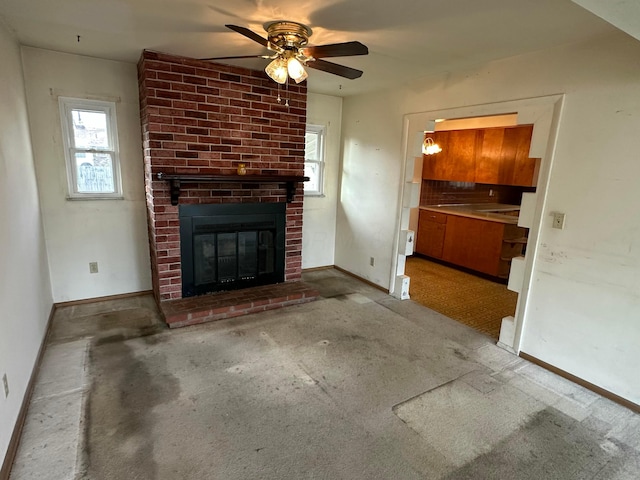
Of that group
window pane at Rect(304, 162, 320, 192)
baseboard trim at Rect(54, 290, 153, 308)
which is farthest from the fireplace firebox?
window pane at Rect(304, 162, 320, 192)

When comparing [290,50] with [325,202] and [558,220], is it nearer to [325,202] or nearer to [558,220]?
[558,220]

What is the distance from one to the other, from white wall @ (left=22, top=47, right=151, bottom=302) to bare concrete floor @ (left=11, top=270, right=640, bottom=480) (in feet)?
1.73

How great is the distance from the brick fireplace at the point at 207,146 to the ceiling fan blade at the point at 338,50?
4.64 feet

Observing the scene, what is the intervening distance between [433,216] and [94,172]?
4558 mm

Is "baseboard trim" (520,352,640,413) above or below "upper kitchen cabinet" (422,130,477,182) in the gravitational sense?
below

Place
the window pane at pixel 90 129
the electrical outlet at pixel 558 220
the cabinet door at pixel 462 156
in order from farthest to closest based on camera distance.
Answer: the cabinet door at pixel 462 156, the window pane at pixel 90 129, the electrical outlet at pixel 558 220

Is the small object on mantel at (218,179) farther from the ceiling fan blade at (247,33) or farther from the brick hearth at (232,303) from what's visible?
the ceiling fan blade at (247,33)

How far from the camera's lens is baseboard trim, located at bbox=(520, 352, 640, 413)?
2.26m

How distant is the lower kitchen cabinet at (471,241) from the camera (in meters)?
4.62

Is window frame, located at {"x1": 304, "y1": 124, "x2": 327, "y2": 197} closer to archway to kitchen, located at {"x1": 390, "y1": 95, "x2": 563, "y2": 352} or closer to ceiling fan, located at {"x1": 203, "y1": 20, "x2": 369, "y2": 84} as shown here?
archway to kitchen, located at {"x1": 390, "y1": 95, "x2": 563, "y2": 352}

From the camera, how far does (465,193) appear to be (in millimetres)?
6102

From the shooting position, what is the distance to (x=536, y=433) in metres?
2.02

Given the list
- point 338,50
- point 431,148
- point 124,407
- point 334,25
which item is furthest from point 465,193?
point 124,407

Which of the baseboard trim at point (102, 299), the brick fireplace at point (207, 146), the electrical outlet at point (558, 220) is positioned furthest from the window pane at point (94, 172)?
the electrical outlet at point (558, 220)
